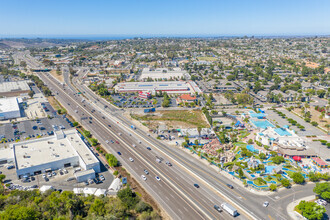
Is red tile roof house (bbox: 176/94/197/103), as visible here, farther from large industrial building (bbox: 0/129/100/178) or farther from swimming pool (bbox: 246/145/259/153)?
large industrial building (bbox: 0/129/100/178)

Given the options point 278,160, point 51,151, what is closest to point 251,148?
point 278,160

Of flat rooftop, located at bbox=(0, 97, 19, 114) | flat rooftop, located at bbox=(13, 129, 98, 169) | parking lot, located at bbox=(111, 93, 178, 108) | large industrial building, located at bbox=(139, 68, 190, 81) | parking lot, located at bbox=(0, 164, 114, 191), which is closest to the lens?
parking lot, located at bbox=(0, 164, 114, 191)

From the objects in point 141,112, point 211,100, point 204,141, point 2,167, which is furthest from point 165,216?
point 211,100

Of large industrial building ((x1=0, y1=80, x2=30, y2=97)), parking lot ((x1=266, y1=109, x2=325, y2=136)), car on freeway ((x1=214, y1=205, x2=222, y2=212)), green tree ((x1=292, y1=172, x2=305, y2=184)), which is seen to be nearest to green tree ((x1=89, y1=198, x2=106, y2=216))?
car on freeway ((x1=214, y1=205, x2=222, y2=212))

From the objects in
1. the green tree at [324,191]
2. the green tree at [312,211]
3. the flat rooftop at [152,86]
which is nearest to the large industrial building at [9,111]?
the flat rooftop at [152,86]

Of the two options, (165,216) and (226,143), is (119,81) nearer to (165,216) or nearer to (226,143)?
(226,143)

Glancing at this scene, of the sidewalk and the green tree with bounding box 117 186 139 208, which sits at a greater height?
the green tree with bounding box 117 186 139 208

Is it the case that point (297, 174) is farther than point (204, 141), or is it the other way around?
point (204, 141)

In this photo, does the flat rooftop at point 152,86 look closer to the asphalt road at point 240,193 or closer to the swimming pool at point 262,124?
the swimming pool at point 262,124
